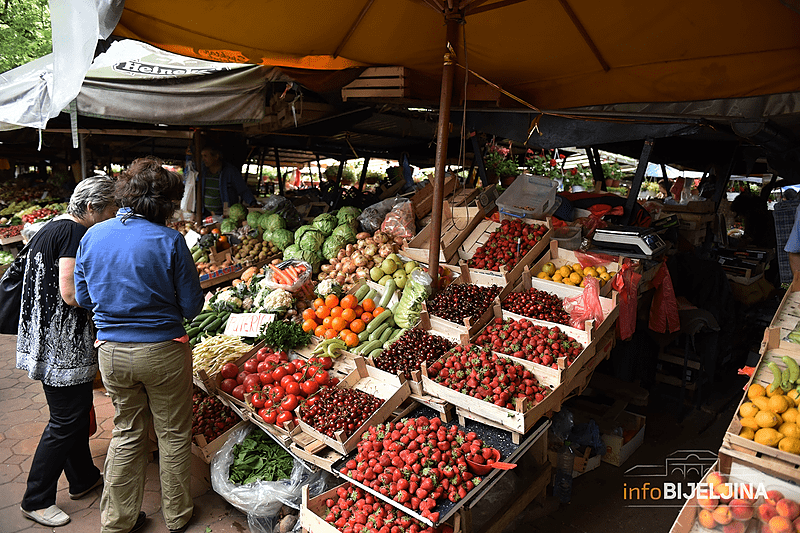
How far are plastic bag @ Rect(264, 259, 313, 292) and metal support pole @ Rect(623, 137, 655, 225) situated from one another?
3233mm

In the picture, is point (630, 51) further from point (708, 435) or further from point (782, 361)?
point (708, 435)

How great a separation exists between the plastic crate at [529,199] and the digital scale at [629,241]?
1.82ft

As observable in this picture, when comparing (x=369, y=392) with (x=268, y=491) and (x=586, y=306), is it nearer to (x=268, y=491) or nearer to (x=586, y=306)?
(x=268, y=491)

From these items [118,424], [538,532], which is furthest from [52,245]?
[538,532]

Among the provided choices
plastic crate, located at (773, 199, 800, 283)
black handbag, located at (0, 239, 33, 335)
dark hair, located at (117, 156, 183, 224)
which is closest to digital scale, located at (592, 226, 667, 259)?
plastic crate, located at (773, 199, 800, 283)

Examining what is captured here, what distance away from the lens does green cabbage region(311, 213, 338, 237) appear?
530cm

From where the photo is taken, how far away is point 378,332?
388cm

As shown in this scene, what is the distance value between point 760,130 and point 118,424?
16.3ft

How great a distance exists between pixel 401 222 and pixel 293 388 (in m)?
2.38

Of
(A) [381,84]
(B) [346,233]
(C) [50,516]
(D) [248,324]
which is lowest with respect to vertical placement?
(C) [50,516]

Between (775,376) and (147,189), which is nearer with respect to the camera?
(775,376)

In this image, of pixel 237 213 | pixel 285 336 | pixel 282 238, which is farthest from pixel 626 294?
pixel 237 213

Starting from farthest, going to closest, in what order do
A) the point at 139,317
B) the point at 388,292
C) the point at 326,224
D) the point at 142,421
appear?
the point at 326,224 → the point at 388,292 → the point at 142,421 → the point at 139,317

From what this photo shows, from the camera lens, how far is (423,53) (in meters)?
4.27
